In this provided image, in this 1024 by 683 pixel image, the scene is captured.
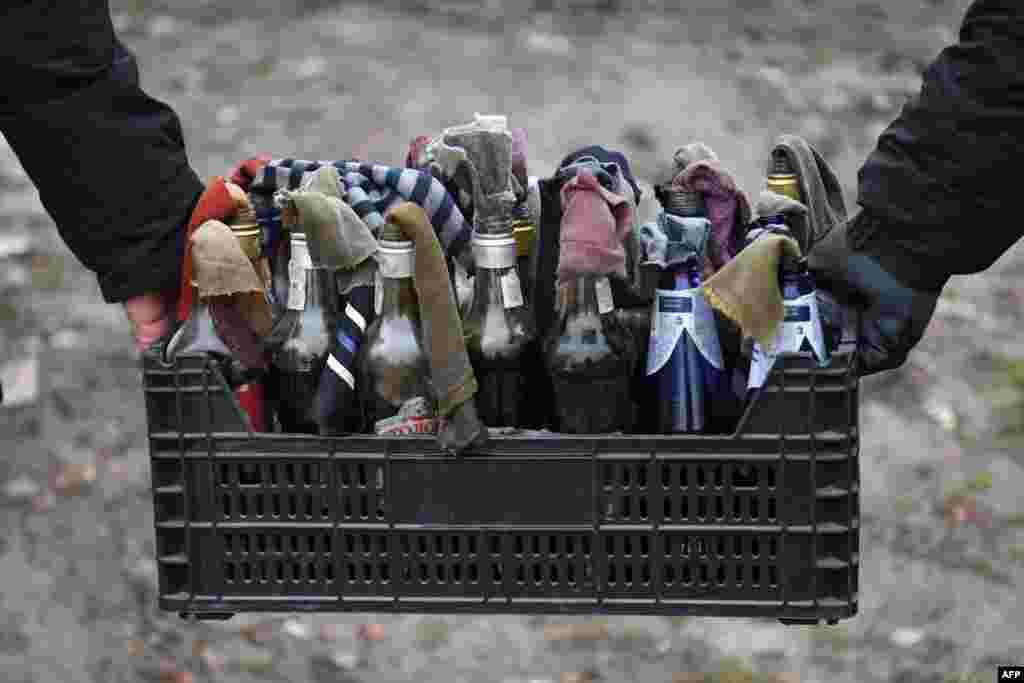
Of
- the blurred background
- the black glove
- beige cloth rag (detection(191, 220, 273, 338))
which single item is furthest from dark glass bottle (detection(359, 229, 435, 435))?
the blurred background

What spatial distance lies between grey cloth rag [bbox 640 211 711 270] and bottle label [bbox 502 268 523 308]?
213mm

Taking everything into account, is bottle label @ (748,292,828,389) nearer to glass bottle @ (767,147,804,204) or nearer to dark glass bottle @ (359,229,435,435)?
glass bottle @ (767,147,804,204)

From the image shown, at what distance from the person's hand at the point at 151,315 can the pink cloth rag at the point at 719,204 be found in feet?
2.99

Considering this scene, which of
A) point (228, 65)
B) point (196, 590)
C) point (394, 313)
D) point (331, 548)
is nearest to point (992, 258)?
point (394, 313)

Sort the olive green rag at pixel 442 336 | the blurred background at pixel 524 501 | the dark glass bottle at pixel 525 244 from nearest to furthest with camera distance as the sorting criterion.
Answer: the olive green rag at pixel 442 336 < the dark glass bottle at pixel 525 244 < the blurred background at pixel 524 501

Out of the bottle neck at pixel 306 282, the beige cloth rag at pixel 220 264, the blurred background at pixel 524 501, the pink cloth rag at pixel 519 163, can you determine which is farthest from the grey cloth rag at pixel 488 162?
the blurred background at pixel 524 501

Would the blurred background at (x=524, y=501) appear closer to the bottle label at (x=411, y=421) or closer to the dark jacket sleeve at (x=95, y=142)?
the dark jacket sleeve at (x=95, y=142)

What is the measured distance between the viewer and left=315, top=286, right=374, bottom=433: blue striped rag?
8.13 feet

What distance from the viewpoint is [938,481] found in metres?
5.02

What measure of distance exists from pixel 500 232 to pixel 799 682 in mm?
2237

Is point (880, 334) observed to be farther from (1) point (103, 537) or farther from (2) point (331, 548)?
(1) point (103, 537)

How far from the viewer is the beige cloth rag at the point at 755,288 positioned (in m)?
2.41

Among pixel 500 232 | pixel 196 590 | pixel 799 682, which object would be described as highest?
pixel 500 232

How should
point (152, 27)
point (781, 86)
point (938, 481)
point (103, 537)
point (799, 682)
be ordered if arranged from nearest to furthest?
point (799, 682) → point (103, 537) → point (938, 481) → point (781, 86) → point (152, 27)
